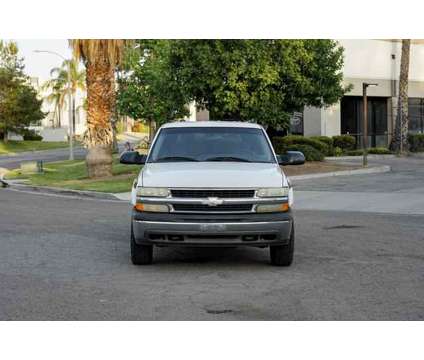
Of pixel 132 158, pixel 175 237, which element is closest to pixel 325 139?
pixel 132 158

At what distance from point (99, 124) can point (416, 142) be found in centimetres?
1949

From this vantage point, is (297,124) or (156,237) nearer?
(156,237)

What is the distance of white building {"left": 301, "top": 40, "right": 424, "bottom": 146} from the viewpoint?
3925 centimetres

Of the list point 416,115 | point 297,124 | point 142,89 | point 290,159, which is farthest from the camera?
point 416,115

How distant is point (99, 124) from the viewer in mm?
29281

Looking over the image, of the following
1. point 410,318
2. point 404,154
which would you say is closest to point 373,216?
point 410,318

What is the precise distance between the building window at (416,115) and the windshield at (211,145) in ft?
118

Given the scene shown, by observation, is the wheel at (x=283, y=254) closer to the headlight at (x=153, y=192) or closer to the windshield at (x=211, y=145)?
the windshield at (x=211, y=145)

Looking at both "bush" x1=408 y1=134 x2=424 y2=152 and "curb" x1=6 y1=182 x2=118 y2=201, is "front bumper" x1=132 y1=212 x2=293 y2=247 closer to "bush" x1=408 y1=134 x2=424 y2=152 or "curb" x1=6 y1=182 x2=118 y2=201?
"curb" x1=6 y1=182 x2=118 y2=201

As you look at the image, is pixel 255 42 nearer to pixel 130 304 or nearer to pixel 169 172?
pixel 169 172

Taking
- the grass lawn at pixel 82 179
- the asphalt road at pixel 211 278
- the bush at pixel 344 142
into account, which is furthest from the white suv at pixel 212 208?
the bush at pixel 344 142

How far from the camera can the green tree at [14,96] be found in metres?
67.5

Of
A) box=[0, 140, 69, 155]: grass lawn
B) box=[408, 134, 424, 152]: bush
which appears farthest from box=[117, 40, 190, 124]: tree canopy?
box=[0, 140, 69, 155]: grass lawn

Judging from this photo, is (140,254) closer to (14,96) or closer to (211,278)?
(211,278)
